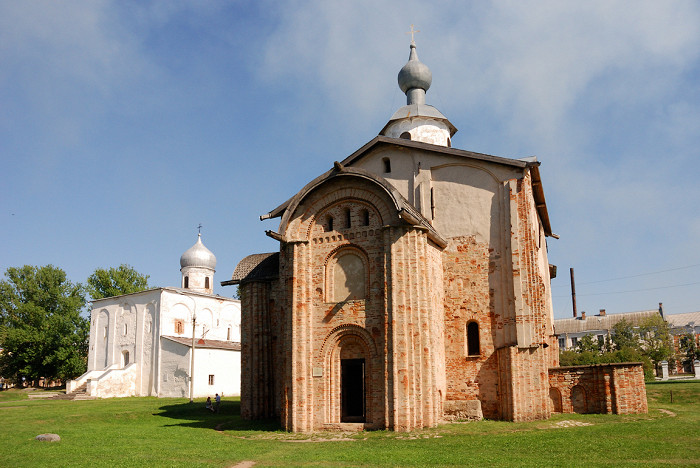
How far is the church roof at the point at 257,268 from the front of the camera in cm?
2166

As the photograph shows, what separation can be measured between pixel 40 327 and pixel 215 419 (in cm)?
3205

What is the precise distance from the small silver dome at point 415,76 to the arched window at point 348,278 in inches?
479

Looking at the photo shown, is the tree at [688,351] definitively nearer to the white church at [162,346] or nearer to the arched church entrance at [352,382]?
the white church at [162,346]

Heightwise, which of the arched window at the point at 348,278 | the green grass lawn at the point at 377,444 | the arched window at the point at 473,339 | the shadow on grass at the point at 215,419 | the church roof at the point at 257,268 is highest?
the church roof at the point at 257,268

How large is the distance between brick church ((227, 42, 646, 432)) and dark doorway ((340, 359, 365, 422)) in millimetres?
44

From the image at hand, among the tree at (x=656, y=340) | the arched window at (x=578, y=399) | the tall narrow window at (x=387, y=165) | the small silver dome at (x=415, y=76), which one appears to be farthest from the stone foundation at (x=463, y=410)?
the tree at (x=656, y=340)

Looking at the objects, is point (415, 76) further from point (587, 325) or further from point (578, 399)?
point (587, 325)

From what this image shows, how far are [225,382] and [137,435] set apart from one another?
69.8 ft

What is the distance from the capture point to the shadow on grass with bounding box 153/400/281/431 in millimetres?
18797

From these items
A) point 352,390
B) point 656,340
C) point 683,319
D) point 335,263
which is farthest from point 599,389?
point 683,319

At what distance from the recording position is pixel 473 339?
19141 mm

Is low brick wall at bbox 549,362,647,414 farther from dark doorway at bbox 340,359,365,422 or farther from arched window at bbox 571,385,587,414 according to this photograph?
dark doorway at bbox 340,359,365,422

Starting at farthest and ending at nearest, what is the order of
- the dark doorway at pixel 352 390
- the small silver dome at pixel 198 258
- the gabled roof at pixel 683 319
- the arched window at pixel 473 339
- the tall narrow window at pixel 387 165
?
the gabled roof at pixel 683 319, the small silver dome at pixel 198 258, the tall narrow window at pixel 387 165, the arched window at pixel 473 339, the dark doorway at pixel 352 390

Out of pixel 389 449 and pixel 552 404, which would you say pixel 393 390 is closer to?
pixel 389 449
